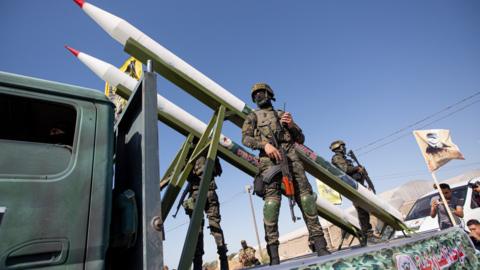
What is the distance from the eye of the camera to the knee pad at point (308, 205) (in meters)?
3.22

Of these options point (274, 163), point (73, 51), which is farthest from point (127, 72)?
point (274, 163)

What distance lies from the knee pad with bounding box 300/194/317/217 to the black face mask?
A: 1.27 metres

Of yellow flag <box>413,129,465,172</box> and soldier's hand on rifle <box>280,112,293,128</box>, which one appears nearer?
soldier's hand on rifle <box>280,112,293,128</box>

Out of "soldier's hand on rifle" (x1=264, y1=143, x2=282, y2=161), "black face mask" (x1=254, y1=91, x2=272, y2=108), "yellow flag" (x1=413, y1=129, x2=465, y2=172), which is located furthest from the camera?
"yellow flag" (x1=413, y1=129, x2=465, y2=172)

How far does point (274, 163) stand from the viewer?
10.9 feet

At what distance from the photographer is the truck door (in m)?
1.38

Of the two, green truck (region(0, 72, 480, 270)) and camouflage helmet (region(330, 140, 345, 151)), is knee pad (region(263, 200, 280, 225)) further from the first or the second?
camouflage helmet (region(330, 140, 345, 151))

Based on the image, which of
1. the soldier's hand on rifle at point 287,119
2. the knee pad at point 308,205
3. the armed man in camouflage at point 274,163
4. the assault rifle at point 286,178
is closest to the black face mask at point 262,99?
the armed man in camouflage at point 274,163

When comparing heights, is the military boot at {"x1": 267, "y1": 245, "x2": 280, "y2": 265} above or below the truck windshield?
below

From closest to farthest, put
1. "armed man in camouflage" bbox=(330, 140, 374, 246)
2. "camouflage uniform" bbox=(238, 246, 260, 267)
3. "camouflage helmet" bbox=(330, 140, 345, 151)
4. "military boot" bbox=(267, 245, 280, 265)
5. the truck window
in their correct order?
the truck window < "military boot" bbox=(267, 245, 280, 265) < "armed man in camouflage" bbox=(330, 140, 374, 246) < "camouflage helmet" bbox=(330, 140, 345, 151) < "camouflage uniform" bbox=(238, 246, 260, 267)

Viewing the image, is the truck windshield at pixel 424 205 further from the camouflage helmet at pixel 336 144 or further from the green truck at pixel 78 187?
the green truck at pixel 78 187

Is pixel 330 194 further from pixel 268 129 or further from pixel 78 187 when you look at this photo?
pixel 78 187

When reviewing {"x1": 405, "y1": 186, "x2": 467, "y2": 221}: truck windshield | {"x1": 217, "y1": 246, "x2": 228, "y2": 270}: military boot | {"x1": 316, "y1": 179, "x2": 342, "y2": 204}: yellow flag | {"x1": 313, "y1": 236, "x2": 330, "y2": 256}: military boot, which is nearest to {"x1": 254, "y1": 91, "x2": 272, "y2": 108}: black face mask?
{"x1": 313, "y1": 236, "x2": 330, "y2": 256}: military boot

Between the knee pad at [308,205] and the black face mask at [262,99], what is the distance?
1273mm
